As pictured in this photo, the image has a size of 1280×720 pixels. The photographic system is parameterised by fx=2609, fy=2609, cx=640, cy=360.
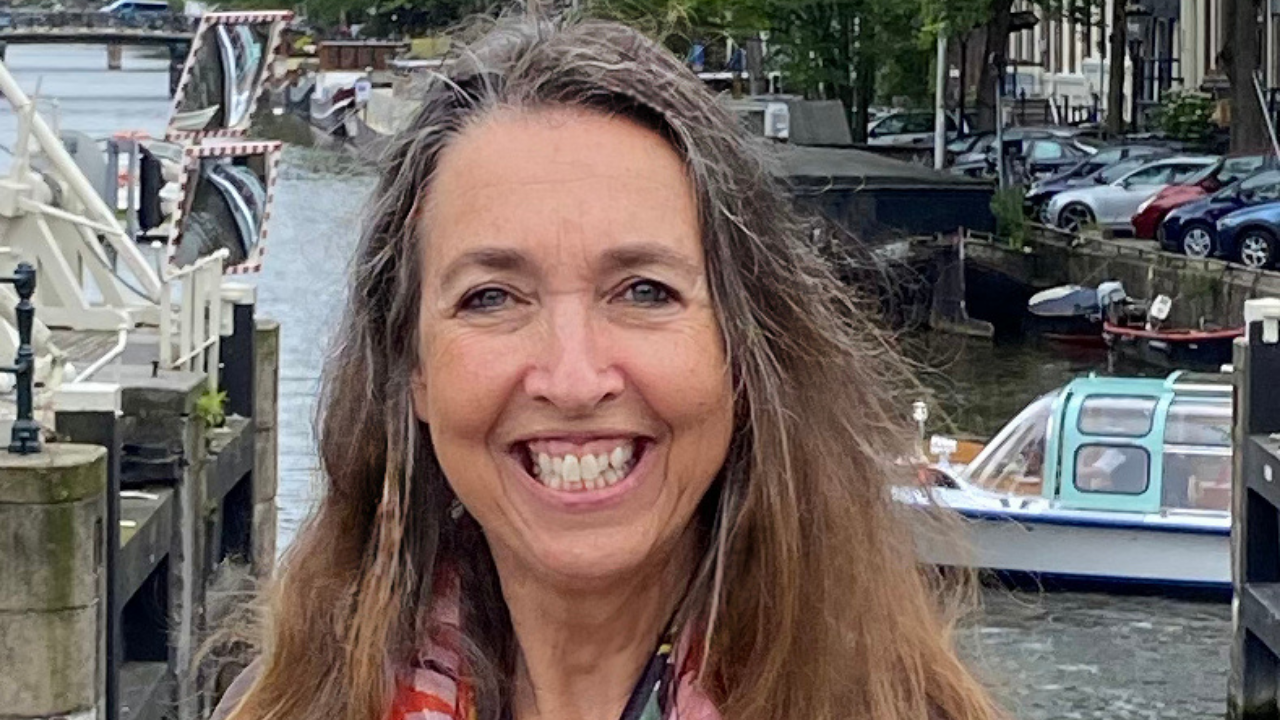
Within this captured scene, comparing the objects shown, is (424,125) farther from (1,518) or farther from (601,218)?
(1,518)

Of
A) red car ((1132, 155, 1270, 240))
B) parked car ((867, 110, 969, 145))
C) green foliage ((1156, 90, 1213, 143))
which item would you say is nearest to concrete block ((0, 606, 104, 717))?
red car ((1132, 155, 1270, 240))

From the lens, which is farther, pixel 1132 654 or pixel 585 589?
pixel 1132 654

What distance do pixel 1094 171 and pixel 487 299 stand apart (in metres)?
37.1

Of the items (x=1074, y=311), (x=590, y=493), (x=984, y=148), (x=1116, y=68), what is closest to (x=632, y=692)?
(x=590, y=493)

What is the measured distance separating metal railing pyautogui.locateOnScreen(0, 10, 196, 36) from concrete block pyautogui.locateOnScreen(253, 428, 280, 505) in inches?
2255

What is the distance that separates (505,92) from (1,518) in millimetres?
6834

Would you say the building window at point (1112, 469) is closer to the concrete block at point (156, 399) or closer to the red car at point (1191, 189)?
the concrete block at point (156, 399)

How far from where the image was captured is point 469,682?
2402mm

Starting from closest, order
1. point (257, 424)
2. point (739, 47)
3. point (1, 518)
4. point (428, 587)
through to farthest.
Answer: point (428, 587), point (1, 518), point (257, 424), point (739, 47)

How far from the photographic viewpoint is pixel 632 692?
238 cm

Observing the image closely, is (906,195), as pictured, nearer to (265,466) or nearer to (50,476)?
(265,466)

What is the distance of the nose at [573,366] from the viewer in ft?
7.42

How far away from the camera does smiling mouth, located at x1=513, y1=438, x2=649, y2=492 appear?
Result: 2.29 m

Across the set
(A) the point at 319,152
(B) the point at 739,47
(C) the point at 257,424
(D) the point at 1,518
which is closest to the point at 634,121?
(D) the point at 1,518
